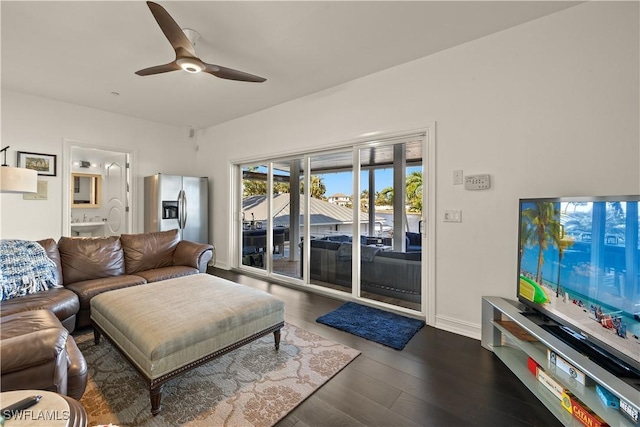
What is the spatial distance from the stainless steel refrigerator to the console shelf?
4768 mm

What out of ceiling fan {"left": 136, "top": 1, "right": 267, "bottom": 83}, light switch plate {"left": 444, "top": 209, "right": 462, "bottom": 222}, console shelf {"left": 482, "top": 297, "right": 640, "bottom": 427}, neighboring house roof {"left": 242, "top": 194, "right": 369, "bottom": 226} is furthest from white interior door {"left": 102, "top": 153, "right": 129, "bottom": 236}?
console shelf {"left": 482, "top": 297, "right": 640, "bottom": 427}

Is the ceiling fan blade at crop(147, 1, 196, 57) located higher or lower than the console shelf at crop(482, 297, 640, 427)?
higher

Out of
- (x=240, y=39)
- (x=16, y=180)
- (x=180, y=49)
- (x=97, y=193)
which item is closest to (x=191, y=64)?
(x=180, y=49)

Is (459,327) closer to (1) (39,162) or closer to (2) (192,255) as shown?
(2) (192,255)

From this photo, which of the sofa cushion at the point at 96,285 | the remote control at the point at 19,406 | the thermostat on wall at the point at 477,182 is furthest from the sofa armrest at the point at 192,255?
the thermostat on wall at the point at 477,182

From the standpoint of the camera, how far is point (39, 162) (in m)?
3.99

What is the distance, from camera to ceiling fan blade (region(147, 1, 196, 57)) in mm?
1736

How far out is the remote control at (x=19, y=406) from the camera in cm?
84

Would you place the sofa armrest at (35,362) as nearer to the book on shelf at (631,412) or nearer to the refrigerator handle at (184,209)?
the book on shelf at (631,412)

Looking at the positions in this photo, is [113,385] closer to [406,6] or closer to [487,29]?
[406,6]

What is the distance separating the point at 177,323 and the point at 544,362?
7.70ft

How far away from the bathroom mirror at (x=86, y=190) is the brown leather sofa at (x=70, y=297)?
3.44 meters

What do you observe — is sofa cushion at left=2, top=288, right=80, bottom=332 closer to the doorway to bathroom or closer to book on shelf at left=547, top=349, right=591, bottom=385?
the doorway to bathroom

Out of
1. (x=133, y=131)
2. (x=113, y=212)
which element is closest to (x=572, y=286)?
(x=133, y=131)
